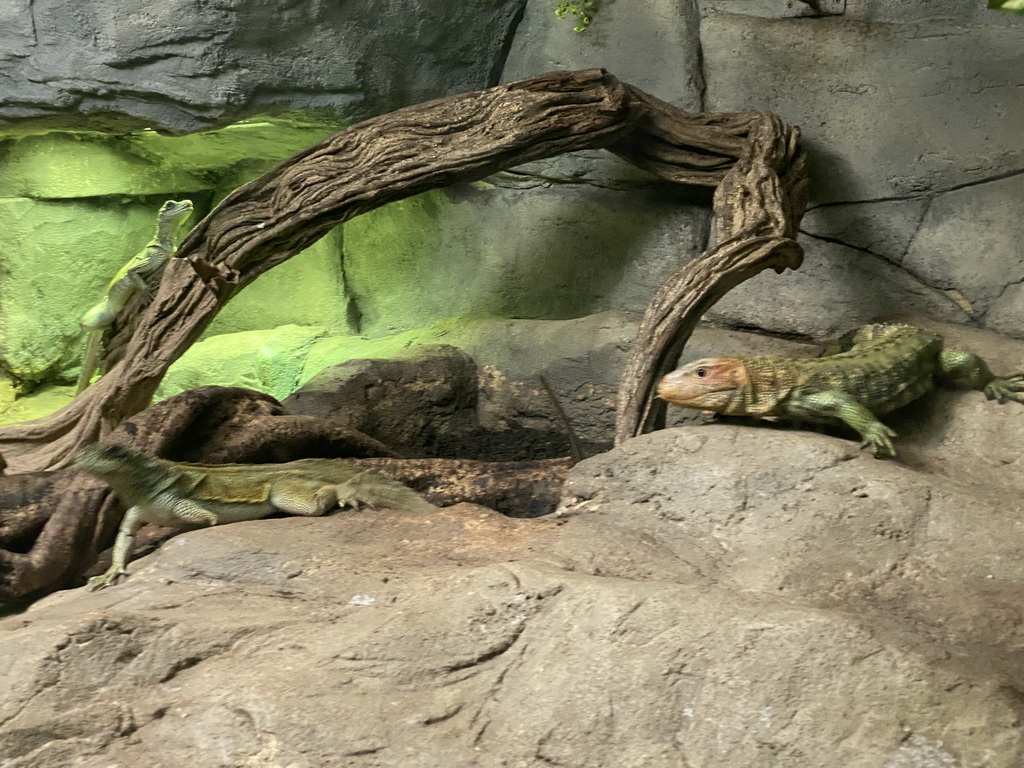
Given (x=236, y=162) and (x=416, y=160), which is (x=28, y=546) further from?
(x=236, y=162)

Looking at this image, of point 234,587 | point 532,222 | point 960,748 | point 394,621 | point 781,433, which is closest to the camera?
point 960,748

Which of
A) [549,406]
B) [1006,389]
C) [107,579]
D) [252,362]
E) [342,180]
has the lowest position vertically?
[252,362]

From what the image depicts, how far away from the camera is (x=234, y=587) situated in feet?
12.2

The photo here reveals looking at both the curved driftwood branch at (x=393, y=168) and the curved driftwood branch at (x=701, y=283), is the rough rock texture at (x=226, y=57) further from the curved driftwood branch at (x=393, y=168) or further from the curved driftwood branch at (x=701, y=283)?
the curved driftwood branch at (x=701, y=283)

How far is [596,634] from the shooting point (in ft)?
9.64

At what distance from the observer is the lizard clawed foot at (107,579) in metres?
4.00

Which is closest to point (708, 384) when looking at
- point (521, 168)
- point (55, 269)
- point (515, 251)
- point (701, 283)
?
point (701, 283)

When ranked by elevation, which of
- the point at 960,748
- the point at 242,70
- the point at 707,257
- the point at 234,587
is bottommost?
the point at 234,587

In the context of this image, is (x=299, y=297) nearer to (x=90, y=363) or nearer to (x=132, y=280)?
(x=132, y=280)

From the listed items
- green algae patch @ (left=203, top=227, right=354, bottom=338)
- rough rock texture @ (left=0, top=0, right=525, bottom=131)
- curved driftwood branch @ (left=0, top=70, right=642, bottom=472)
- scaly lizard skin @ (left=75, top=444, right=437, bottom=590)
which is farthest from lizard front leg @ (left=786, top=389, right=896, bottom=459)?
green algae patch @ (left=203, top=227, right=354, bottom=338)

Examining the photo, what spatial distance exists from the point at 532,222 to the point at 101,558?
13.5 ft

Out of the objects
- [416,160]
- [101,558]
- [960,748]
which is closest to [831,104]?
[416,160]

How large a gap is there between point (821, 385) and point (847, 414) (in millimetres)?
215

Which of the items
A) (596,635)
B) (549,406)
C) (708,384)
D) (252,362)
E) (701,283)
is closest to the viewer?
(596,635)
